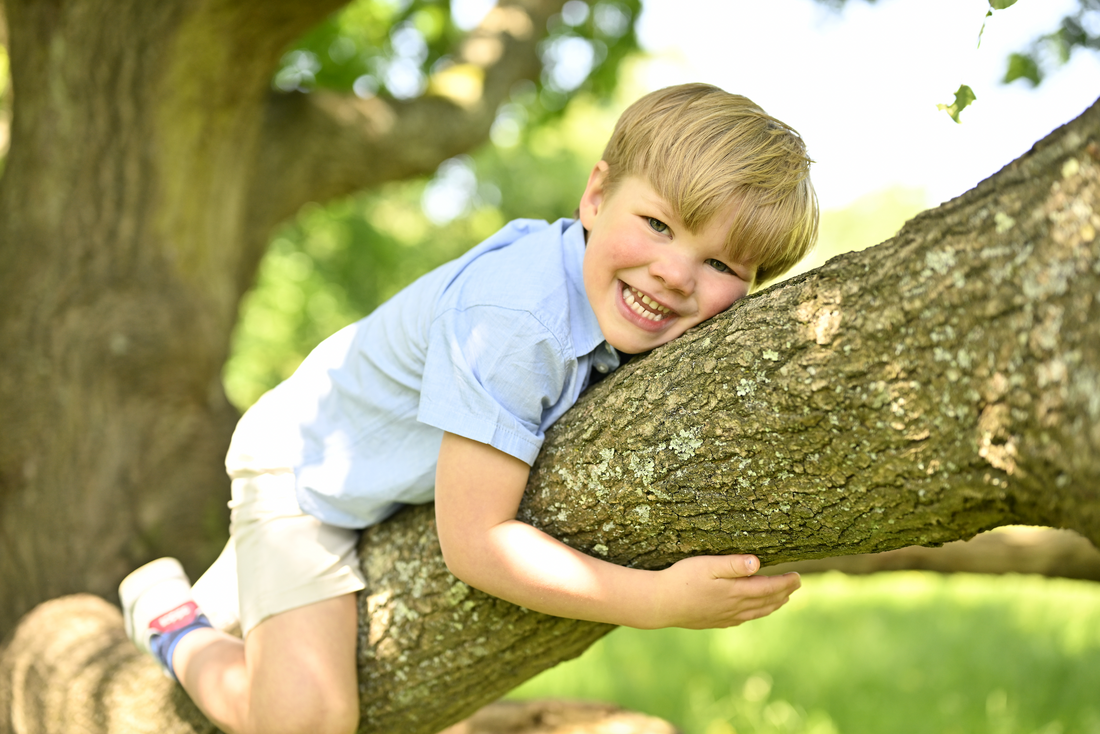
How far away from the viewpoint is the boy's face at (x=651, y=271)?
1640mm

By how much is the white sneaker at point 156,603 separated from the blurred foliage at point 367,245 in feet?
18.7

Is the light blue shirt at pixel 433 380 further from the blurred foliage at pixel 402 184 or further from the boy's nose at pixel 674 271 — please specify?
the blurred foliage at pixel 402 184

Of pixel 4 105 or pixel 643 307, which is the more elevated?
pixel 4 105

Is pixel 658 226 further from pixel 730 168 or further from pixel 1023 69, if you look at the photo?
pixel 1023 69

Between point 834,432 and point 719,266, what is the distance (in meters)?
0.50

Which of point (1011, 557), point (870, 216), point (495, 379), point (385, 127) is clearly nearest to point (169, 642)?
point (495, 379)

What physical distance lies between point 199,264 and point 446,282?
2059mm

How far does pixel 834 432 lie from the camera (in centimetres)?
133

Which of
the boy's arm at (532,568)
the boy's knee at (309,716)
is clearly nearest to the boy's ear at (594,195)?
→ the boy's arm at (532,568)

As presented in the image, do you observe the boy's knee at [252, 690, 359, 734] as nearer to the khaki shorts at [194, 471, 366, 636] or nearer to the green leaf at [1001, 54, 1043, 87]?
the khaki shorts at [194, 471, 366, 636]

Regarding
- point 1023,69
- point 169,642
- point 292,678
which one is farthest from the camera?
point 1023,69

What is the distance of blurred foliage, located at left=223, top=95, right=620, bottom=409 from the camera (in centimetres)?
1087

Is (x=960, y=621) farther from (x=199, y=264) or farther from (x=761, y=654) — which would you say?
(x=199, y=264)

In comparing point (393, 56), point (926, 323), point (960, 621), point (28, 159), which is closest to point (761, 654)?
point (960, 621)
